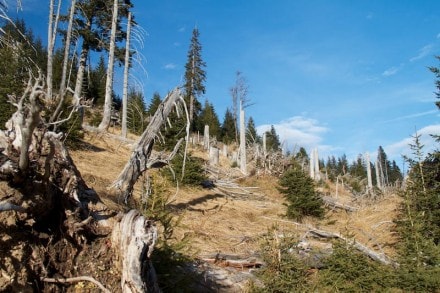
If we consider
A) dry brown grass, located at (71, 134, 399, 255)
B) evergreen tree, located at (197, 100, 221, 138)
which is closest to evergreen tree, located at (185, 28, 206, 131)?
evergreen tree, located at (197, 100, 221, 138)

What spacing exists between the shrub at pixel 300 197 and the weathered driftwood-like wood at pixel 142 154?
515cm

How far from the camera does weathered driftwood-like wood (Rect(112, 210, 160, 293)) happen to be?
3.21 m

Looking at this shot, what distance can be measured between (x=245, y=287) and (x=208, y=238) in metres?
2.34

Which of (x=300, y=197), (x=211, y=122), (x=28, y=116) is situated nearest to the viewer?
(x=28, y=116)

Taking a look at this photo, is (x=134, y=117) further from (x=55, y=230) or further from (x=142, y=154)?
(x=55, y=230)

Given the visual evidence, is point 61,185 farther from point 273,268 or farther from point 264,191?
point 264,191

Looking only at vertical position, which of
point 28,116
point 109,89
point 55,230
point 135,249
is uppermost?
point 109,89

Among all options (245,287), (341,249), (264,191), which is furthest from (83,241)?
(264,191)

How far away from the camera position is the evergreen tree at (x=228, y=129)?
177ft

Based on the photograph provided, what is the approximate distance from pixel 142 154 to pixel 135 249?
4218mm

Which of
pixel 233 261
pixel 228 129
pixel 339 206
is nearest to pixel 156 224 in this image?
pixel 233 261

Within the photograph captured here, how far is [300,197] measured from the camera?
11.1 metres

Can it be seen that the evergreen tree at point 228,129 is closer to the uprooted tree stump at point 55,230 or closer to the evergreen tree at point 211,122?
the evergreen tree at point 211,122

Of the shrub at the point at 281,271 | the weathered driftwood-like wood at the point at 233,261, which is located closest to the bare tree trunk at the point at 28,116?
the shrub at the point at 281,271
